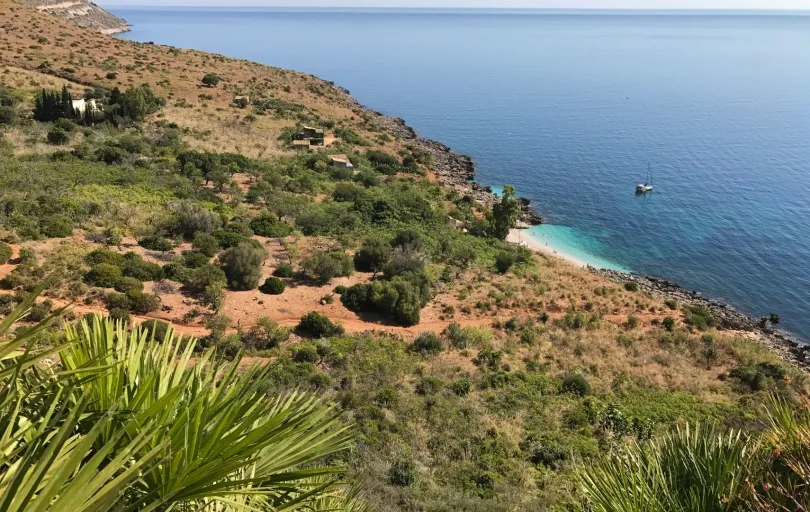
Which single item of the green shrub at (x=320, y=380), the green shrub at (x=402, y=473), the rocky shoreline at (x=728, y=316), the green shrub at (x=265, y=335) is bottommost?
the rocky shoreline at (x=728, y=316)

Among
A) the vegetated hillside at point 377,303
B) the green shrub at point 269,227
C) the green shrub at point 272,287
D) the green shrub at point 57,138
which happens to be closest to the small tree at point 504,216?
the vegetated hillside at point 377,303

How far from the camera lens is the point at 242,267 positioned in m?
19.6

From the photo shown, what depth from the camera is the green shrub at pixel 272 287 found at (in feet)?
65.3

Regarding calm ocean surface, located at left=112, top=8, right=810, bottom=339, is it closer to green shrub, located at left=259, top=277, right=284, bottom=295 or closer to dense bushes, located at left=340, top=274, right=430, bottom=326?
dense bushes, located at left=340, top=274, right=430, bottom=326

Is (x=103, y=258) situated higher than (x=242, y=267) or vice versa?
(x=242, y=267)

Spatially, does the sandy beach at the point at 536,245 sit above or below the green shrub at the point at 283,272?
below

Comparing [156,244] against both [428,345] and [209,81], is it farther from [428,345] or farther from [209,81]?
[209,81]

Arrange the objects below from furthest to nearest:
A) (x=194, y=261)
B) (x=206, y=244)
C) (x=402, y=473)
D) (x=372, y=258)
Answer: (x=372, y=258) → (x=206, y=244) → (x=194, y=261) → (x=402, y=473)

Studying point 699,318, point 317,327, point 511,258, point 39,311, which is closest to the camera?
point 39,311

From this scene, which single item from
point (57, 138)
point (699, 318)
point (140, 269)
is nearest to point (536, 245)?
point (699, 318)

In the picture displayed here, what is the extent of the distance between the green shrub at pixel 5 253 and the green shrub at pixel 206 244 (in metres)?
6.21

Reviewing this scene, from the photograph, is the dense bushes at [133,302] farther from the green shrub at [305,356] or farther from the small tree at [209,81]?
the small tree at [209,81]

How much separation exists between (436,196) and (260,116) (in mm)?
20588

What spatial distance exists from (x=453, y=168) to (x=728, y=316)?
94.2 feet
